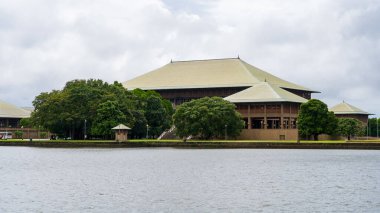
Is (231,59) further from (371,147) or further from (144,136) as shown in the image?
(371,147)

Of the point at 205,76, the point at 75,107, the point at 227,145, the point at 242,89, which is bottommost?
the point at 227,145

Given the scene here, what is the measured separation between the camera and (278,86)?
149 metres

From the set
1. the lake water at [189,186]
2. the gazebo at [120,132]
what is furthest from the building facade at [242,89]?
the lake water at [189,186]

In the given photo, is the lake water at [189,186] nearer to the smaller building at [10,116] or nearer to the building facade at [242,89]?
the building facade at [242,89]

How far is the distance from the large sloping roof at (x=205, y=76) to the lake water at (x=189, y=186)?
77.8 meters

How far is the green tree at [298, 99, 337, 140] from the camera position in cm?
11600

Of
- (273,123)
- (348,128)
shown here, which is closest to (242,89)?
(273,123)

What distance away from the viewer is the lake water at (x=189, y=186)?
134 feet

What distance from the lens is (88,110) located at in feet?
391

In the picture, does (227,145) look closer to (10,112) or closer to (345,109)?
(345,109)

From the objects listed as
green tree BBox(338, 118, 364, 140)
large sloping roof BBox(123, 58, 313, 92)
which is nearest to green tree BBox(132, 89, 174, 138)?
large sloping roof BBox(123, 58, 313, 92)

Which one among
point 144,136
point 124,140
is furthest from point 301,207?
point 144,136

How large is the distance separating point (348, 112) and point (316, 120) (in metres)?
51.7

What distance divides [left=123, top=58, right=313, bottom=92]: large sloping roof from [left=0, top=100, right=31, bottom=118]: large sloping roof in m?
25.9
